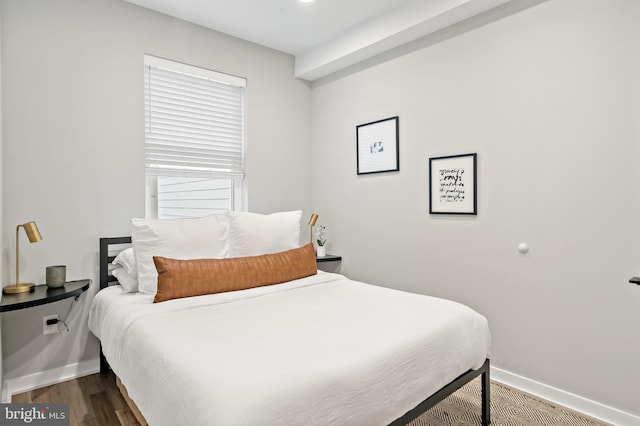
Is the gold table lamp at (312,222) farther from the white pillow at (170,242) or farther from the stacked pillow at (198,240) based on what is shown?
the white pillow at (170,242)

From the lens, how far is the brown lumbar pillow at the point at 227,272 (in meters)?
2.20

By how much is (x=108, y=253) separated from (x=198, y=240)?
0.73 m

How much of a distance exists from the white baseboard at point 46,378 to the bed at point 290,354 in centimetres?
51

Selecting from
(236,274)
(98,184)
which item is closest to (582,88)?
(236,274)

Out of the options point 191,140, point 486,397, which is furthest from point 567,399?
point 191,140

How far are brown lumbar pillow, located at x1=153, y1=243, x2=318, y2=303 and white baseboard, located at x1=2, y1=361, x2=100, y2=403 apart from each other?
1.05m

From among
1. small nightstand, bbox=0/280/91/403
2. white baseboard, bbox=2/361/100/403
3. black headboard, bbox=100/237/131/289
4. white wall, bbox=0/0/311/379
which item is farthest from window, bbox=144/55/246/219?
white baseboard, bbox=2/361/100/403

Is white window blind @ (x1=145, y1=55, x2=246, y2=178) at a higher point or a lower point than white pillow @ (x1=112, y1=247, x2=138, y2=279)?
higher

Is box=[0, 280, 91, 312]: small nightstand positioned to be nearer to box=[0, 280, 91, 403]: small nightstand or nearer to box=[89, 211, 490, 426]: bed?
box=[0, 280, 91, 403]: small nightstand

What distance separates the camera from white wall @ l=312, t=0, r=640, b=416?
80.0 inches

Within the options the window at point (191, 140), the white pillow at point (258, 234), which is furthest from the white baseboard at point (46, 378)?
the white pillow at point (258, 234)

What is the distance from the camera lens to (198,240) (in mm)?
2584

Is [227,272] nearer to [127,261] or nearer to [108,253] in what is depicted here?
[127,261]

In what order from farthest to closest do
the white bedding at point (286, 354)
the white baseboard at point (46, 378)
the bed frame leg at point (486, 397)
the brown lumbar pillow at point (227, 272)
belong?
the white baseboard at point (46, 378)
the brown lumbar pillow at point (227, 272)
the bed frame leg at point (486, 397)
the white bedding at point (286, 354)
